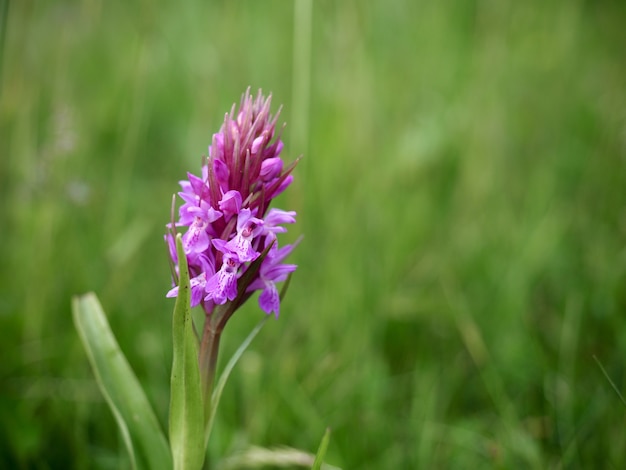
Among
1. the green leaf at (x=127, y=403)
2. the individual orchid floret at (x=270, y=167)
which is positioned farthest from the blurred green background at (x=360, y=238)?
the individual orchid floret at (x=270, y=167)

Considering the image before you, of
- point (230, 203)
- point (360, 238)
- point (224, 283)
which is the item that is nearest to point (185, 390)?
point (224, 283)

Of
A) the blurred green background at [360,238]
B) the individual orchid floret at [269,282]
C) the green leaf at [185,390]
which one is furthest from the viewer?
the blurred green background at [360,238]

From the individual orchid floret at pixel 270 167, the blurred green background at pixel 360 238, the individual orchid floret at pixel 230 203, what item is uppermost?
the individual orchid floret at pixel 270 167

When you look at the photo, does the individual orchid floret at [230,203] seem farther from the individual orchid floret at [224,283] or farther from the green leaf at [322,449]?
the green leaf at [322,449]

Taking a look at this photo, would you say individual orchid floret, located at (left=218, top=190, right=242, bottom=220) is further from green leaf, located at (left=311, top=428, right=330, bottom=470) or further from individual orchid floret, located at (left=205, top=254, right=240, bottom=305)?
green leaf, located at (left=311, top=428, right=330, bottom=470)

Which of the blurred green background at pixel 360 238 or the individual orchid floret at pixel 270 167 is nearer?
the individual orchid floret at pixel 270 167

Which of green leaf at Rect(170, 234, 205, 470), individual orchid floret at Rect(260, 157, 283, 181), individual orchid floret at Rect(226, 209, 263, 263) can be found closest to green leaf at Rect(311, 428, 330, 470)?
green leaf at Rect(170, 234, 205, 470)

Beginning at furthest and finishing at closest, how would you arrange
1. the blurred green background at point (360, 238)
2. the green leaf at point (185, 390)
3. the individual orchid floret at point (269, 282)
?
the blurred green background at point (360, 238), the individual orchid floret at point (269, 282), the green leaf at point (185, 390)
